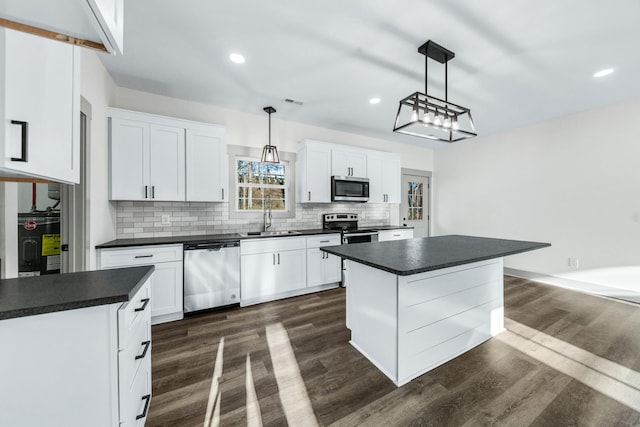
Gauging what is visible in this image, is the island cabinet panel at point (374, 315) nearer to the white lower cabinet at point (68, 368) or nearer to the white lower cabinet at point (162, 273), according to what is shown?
the white lower cabinet at point (68, 368)

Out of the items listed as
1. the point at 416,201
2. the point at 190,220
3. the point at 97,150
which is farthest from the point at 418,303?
the point at 416,201

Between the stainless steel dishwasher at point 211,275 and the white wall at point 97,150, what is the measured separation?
0.81 m

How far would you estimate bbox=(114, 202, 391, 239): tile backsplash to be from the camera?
3016mm

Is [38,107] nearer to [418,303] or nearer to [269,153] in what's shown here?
[418,303]

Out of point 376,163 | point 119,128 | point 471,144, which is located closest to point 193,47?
point 119,128

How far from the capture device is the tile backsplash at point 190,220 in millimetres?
3016

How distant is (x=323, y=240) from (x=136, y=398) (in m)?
2.71

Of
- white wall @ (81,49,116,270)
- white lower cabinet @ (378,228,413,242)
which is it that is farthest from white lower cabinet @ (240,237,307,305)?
white lower cabinet @ (378,228,413,242)

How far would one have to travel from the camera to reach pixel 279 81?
288 centimetres

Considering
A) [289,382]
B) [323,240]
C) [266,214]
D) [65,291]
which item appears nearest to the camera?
[65,291]

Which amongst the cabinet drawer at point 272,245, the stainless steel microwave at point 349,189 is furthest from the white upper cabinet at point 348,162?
the cabinet drawer at point 272,245

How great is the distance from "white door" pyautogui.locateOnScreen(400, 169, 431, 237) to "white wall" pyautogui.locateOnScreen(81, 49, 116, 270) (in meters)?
5.06

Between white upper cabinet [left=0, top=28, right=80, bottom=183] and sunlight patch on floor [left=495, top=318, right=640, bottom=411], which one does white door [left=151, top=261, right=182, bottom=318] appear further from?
sunlight patch on floor [left=495, top=318, right=640, bottom=411]

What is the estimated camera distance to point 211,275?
2.91m
